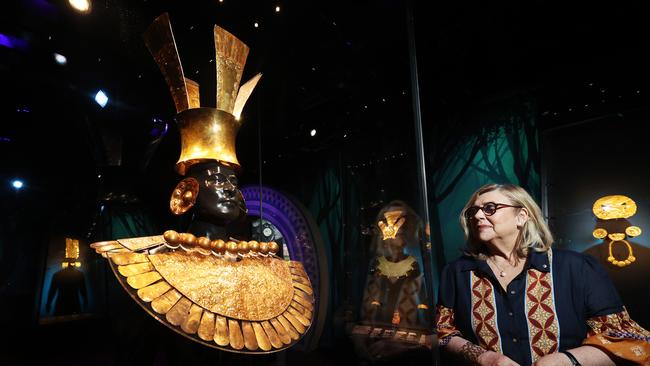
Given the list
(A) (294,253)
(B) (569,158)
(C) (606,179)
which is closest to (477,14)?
(B) (569,158)

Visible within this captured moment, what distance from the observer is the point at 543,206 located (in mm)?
2246

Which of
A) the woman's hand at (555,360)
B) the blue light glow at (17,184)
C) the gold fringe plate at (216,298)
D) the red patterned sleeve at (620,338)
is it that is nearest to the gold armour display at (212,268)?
the gold fringe plate at (216,298)

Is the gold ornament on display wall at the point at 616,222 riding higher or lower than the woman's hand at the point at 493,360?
higher

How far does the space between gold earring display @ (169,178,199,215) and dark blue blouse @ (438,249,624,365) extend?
1447 mm

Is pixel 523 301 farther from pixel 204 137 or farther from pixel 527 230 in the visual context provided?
pixel 204 137

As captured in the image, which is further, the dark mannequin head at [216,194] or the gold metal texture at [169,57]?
the gold metal texture at [169,57]

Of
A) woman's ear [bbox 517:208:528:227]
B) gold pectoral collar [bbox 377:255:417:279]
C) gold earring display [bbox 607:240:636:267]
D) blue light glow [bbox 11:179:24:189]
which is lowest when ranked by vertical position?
gold pectoral collar [bbox 377:255:417:279]

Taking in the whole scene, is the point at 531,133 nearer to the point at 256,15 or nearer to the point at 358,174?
the point at 358,174

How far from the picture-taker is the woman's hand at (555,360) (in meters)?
1.39

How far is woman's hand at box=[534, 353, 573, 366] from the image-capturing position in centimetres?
139

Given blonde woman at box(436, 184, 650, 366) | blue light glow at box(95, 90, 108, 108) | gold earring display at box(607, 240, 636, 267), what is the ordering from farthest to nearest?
blue light glow at box(95, 90, 108, 108) → gold earring display at box(607, 240, 636, 267) → blonde woman at box(436, 184, 650, 366)

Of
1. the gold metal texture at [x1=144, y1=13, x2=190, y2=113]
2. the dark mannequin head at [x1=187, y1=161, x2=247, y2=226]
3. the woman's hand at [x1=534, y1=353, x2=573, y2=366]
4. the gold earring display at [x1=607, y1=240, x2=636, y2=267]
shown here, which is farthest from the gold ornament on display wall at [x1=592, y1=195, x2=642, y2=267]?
the gold metal texture at [x1=144, y1=13, x2=190, y2=113]

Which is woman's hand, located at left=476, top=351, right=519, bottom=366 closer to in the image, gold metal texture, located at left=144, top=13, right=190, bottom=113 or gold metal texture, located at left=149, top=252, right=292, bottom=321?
gold metal texture, located at left=149, top=252, right=292, bottom=321

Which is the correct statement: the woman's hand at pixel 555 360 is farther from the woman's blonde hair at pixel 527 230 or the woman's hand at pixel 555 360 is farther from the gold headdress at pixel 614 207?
the gold headdress at pixel 614 207
